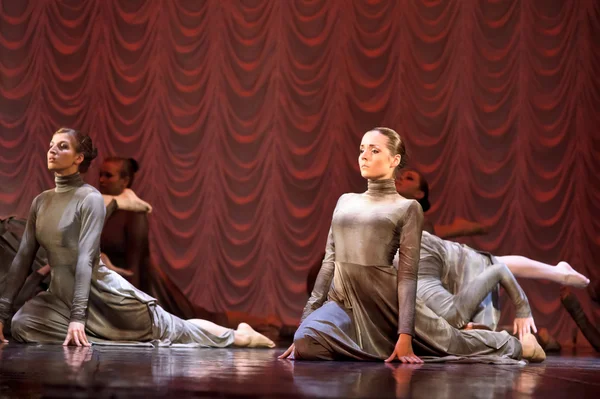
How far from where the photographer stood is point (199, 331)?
476cm

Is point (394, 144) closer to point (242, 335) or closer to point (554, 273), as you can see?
point (242, 335)

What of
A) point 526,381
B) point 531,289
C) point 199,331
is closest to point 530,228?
point 531,289

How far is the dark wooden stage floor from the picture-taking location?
6.70 ft

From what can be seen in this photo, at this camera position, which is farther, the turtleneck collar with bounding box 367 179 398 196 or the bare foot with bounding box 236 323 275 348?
the bare foot with bounding box 236 323 275 348

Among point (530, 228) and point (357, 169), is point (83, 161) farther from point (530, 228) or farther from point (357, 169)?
point (530, 228)

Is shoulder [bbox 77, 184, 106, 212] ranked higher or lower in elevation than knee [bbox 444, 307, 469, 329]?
higher

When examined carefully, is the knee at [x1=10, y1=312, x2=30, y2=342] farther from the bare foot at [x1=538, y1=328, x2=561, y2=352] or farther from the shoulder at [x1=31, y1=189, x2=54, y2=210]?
the bare foot at [x1=538, y1=328, x2=561, y2=352]

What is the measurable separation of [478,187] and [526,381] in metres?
5.67

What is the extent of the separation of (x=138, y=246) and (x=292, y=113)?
7.70 ft

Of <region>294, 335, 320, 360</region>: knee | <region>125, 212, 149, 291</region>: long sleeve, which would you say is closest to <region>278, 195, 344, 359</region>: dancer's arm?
<region>294, 335, 320, 360</region>: knee

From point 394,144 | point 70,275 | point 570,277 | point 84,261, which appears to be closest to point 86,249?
point 84,261

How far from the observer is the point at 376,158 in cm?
367

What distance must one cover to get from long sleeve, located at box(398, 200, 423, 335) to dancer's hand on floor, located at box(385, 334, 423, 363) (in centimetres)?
3

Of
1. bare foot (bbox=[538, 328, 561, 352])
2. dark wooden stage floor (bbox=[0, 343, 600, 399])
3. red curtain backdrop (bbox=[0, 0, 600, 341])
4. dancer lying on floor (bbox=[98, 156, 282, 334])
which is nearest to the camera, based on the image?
dark wooden stage floor (bbox=[0, 343, 600, 399])
